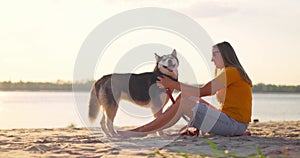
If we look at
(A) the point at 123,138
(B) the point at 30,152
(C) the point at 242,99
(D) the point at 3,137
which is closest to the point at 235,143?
(C) the point at 242,99

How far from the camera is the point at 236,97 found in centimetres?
669

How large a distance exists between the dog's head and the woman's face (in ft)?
3.65

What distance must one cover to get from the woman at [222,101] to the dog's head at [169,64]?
1.02 metres

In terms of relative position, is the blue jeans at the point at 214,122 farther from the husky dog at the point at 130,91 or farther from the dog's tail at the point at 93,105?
the dog's tail at the point at 93,105

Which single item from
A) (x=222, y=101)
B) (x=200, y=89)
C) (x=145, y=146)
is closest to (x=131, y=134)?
(x=145, y=146)

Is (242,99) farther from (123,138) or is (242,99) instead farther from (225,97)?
(123,138)

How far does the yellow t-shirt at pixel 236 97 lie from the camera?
6.61m

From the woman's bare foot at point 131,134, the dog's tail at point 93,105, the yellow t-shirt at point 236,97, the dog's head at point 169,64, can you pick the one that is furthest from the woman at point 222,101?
the dog's tail at point 93,105

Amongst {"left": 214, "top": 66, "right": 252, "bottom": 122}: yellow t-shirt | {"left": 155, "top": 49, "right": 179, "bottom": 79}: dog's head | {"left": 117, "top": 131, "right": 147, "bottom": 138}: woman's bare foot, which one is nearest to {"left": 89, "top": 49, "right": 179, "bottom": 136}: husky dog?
{"left": 155, "top": 49, "right": 179, "bottom": 79}: dog's head

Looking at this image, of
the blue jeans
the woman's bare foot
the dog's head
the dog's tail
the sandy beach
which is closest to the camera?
the sandy beach

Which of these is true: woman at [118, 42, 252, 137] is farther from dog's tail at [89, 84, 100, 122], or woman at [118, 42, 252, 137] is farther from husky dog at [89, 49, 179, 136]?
dog's tail at [89, 84, 100, 122]

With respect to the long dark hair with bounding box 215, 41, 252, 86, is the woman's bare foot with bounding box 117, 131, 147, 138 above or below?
below

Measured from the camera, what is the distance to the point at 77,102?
8531 millimetres

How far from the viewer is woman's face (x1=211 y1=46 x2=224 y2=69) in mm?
6703
